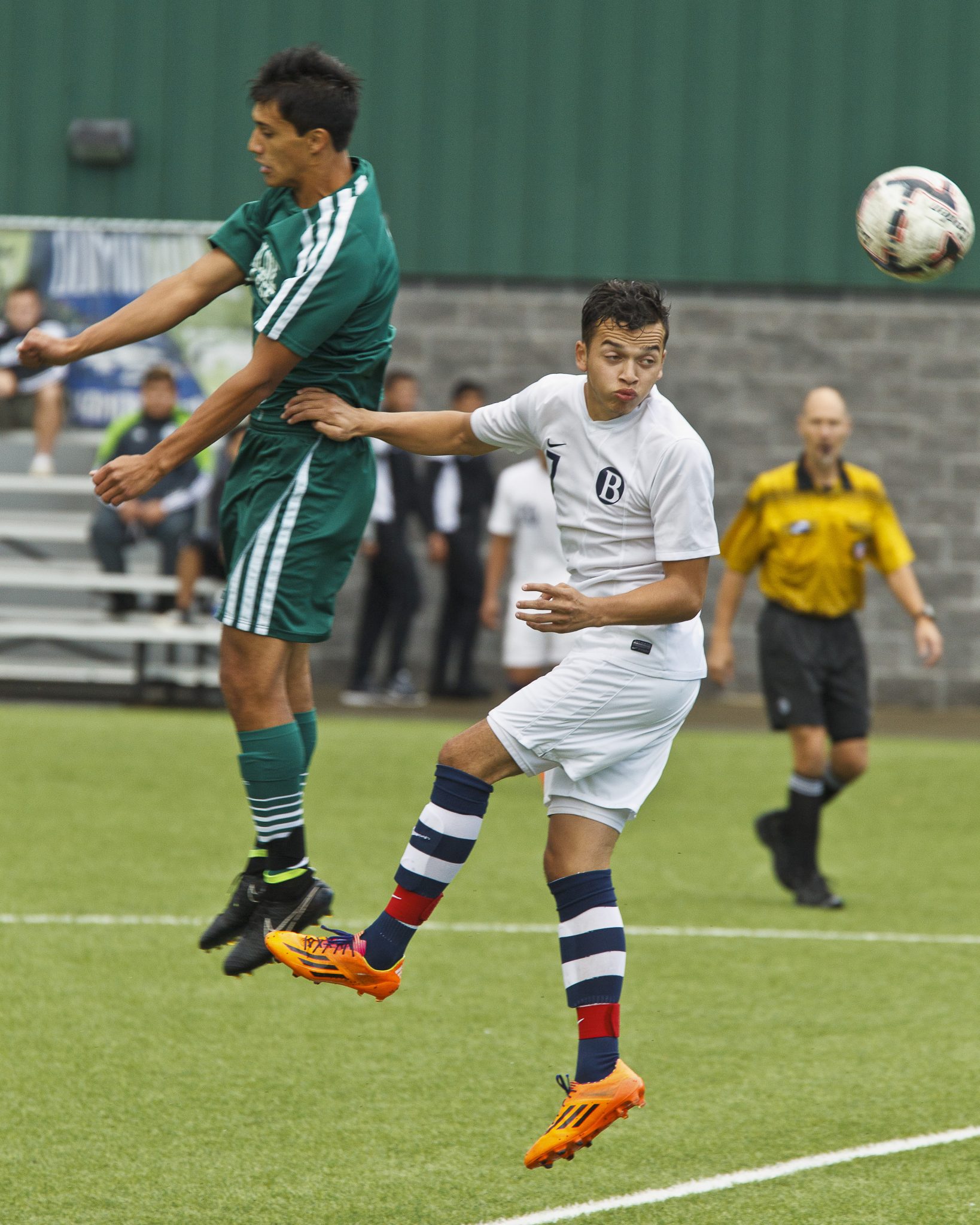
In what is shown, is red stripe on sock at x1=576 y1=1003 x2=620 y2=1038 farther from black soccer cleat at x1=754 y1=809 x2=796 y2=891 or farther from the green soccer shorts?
black soccer cleat at x1=754 y1=809 x2=796 y2=891

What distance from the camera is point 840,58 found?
15195 millimetres

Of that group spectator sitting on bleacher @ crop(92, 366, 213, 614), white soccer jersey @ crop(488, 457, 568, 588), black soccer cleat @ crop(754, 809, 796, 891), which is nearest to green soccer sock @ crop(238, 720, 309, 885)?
black soccer cleat @ crop(754, 809, 796, 891)

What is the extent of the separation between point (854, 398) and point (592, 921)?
11555 millimetres

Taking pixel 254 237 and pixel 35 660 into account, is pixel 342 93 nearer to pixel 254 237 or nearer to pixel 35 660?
pixel 254 237

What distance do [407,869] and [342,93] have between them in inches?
88.7

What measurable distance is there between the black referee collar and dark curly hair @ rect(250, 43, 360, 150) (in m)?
4.42

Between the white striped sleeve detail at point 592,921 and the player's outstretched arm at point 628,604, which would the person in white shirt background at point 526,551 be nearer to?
the white striped sleeve detail at point 592,921

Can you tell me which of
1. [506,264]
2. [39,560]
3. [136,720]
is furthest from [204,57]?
[136,720]

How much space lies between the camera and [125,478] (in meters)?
4.81

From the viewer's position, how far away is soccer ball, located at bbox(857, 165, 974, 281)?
18.0 feet

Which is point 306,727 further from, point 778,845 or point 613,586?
point 778,845

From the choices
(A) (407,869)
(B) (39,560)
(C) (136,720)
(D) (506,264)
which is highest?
(D) (506,264)

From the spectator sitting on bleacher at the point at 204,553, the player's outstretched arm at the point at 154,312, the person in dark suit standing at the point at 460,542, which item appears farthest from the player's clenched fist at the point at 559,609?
the person in dark suit standing at the point at 460,542

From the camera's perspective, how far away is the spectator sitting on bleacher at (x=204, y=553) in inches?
526
